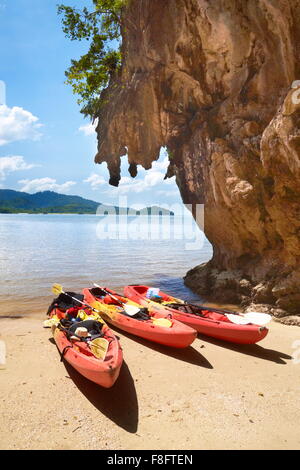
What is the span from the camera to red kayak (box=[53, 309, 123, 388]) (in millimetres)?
5785

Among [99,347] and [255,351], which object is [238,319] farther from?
[99,347]

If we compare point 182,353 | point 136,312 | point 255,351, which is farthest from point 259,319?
point 136,312

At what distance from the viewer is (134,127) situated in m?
19.0

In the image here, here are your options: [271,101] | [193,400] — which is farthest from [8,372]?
[271,101]

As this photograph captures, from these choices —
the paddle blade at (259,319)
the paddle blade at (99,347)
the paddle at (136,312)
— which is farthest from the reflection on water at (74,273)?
the paddle blade at (259,319)

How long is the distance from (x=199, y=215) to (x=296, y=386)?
436 inches

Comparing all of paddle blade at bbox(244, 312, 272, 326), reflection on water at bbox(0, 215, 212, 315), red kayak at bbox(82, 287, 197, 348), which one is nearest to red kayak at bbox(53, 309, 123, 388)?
red kayak at bbox(82, 287, 197, 348)

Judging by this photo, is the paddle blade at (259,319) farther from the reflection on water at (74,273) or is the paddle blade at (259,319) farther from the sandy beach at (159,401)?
the reflection on water at (74,273)

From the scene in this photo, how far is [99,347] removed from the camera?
702cm

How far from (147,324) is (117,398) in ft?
9.55

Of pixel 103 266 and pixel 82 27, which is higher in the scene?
pixel 82 27

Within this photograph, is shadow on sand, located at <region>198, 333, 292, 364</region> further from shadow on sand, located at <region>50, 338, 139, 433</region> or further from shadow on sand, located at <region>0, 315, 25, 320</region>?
shadow on sand, located at <region>0, 315, 25, 320</region>

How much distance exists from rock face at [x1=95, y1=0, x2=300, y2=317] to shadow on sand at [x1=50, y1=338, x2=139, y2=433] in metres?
7.12
